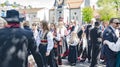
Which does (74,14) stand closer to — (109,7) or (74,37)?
(109,7)

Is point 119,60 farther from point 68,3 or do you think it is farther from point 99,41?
point 68,3

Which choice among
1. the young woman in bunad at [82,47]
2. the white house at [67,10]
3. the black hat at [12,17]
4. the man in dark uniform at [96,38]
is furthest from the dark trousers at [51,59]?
the white house at [67,10]

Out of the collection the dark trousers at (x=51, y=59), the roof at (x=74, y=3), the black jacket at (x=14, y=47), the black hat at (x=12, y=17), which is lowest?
the roof at (x=74, y=3)

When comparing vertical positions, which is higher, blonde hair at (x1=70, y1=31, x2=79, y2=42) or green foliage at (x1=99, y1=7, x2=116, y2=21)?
blonde hair at (x1=70, y1=31, x2=79, y2=42)

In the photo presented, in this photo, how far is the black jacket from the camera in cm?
441

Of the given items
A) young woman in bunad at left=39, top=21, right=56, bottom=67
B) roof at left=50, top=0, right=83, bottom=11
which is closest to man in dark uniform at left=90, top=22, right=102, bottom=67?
young woman in bunad at left=39, top=21, right=56, bottom=67

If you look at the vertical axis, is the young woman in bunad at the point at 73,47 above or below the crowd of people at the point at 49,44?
below

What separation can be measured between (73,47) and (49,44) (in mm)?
4096

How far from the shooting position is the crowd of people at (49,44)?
4.44 metres

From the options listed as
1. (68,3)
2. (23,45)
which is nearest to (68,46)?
(23,45)

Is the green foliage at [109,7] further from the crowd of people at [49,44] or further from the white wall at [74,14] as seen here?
the crowd of people at [49,44]

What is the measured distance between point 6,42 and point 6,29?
7.5 inches

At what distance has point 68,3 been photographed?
116250 millimetres

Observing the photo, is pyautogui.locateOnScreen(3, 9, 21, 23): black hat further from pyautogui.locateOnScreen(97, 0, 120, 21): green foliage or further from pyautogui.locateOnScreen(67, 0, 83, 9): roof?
pyautogui.locateOnScreen(67, 0, 83, 9): roof
